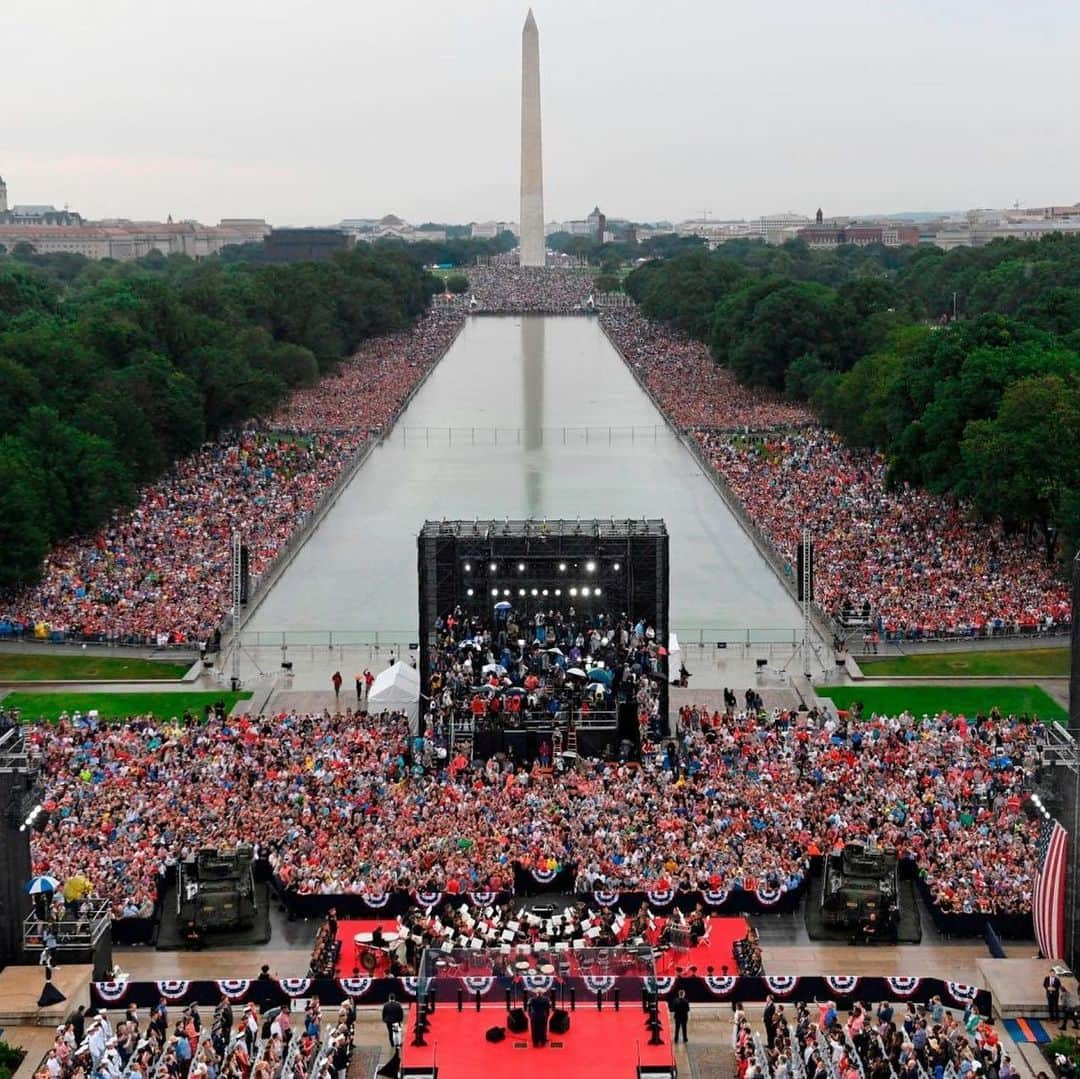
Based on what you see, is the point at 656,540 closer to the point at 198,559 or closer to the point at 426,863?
the point at 426,863

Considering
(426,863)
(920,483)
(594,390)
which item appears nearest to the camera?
(426,863)

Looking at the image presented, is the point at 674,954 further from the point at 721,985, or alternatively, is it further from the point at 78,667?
the point at 78,667

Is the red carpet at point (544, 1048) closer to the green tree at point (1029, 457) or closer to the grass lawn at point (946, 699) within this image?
the grass lawn at point (946, 699)

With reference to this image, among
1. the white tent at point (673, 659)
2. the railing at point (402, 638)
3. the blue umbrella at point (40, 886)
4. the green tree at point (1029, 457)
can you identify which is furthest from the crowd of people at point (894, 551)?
the blue umbrella at point (40, 886)

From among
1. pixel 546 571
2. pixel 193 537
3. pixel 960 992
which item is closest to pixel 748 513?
pixel 193 537

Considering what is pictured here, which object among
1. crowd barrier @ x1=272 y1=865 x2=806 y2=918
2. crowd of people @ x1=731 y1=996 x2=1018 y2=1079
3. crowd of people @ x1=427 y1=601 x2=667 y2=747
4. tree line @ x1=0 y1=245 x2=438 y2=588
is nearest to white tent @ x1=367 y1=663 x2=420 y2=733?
crowd of people @ x1=427 y1=601 x2=667 y2=747

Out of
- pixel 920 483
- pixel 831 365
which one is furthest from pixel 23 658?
pixel 831 365
